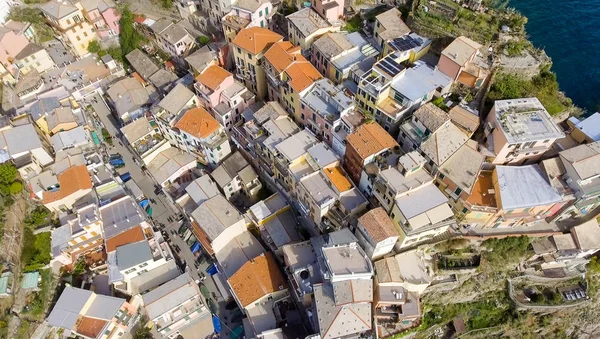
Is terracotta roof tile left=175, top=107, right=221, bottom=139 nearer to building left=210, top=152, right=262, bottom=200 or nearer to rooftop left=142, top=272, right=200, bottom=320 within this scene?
building left=210, top=152, right=262, bottom=200

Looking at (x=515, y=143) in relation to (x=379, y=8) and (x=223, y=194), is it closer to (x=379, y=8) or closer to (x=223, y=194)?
(x=379, y=8)

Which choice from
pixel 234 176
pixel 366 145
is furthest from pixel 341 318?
pixel 234 176

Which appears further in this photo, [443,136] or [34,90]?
[34,90]

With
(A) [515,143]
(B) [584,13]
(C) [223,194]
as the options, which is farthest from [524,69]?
(C) [223,194]

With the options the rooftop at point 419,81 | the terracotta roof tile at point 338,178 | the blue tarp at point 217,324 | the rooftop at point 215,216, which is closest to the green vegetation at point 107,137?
the rooftop at point 215,216

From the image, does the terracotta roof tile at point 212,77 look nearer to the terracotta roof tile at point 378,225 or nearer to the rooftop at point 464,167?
the terracotta roof tile at point 378,225

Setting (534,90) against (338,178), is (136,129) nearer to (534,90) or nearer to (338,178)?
(338,178)
